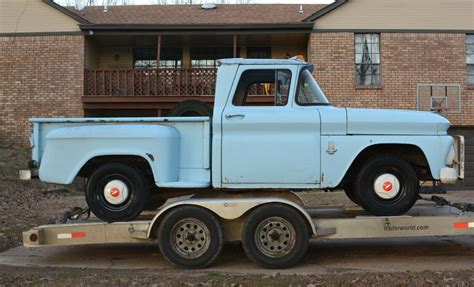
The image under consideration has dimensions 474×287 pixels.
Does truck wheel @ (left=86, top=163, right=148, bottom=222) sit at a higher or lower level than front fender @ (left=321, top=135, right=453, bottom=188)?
lower

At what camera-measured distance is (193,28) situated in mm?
20266

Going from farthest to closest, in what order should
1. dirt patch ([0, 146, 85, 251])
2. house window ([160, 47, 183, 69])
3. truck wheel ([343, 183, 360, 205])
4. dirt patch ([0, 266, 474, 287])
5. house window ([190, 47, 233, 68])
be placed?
house window ([160, 47, 183, 69]), house window ([190, 47, 233, 68]), dirt patch ([0, 146, 85, 251]), truck wheel ([343, 183, 360, 205]), dirt patch ([0, 266, 474, 287])

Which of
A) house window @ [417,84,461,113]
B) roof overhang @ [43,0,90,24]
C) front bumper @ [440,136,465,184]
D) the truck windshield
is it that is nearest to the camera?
front bumper @ [440,136,465,184]

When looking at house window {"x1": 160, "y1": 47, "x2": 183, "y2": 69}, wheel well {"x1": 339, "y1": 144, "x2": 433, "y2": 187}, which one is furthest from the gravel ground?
house window {"x1": 160, "y1": 47, "x2": 183, "y2": 69}

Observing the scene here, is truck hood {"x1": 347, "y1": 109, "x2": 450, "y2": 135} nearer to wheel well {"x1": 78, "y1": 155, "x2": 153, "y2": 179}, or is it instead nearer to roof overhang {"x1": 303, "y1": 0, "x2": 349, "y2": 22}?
wheel well {"x1": 78, "y1": 155, "x2": 153, "y2": 179}

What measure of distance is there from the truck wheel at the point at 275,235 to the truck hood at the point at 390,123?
52.3 inches

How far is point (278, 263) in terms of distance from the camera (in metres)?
6.33

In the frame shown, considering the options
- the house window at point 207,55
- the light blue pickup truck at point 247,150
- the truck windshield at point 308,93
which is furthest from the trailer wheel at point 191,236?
the house window at point 207,55

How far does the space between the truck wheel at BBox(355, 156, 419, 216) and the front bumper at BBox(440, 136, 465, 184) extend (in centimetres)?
35

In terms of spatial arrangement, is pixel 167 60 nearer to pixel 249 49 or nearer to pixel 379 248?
pixel 249 49

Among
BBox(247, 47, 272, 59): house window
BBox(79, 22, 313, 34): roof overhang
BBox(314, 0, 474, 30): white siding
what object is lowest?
BBox(247, 47, 272, 59): house window

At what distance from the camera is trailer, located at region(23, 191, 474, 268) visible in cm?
A: 634

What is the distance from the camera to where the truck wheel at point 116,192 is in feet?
21.2

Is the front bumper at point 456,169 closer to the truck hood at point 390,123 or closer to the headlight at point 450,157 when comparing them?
the headlight at point 450,157
